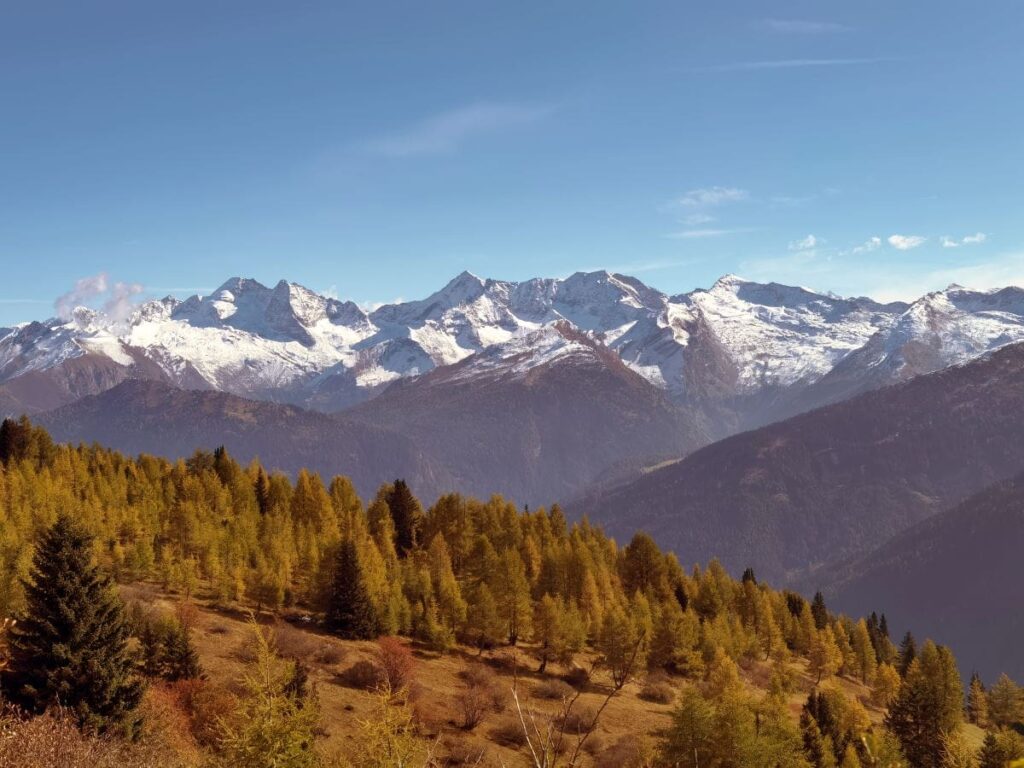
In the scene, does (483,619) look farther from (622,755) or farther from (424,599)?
(622,755)

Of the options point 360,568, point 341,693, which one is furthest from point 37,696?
Result: point 360,568

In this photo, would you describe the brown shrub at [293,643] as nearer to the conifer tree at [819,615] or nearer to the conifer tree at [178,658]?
the conifer tree at [178,658]

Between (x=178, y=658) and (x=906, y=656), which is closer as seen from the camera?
(x=178, y=658)

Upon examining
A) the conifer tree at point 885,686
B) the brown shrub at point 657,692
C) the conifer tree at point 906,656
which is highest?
the brown shrub at point 657,692

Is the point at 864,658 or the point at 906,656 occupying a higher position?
the point at 864,658

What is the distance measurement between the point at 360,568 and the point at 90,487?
46484mm

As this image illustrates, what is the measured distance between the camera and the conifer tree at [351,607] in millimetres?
84312

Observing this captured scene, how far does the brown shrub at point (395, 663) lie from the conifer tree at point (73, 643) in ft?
82.4

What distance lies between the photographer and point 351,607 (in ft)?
277

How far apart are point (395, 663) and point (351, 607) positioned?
15.6 m

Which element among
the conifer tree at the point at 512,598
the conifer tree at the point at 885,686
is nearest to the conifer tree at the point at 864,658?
the conifer tree at the point at 885,686

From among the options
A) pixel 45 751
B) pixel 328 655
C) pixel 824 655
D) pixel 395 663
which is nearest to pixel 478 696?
pixel 395 663

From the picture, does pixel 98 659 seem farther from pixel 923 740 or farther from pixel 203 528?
pixel 923 740

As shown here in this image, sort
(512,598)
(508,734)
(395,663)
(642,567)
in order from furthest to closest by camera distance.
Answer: (642,567), (512,598), (395,663), (508,734)
